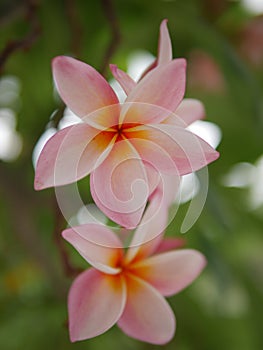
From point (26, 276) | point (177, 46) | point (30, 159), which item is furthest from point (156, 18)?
point (26, 276)

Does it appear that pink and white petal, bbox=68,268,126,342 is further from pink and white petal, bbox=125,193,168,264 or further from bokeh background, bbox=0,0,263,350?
bokeh background, bbox=0,0,263,350

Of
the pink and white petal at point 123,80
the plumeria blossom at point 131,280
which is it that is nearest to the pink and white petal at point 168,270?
the plumeria blossom at point 131,280

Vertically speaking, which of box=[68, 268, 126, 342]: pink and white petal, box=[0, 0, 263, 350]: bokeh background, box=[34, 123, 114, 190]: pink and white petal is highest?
box=[34, 123, 114, 190]: pink and white petal

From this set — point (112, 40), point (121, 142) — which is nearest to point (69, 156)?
point (121, 142)

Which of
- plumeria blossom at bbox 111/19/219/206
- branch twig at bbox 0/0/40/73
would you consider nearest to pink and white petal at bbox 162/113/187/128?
plumeria blossom at bbox 111/19/219/206

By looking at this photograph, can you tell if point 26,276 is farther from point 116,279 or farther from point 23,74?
point 116,279

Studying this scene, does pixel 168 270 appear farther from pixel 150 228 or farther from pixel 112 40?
pixel 112 40

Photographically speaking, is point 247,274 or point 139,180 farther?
point 247,274

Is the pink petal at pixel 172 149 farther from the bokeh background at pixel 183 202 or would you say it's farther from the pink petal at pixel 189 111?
the bokeh background at pixel 183 202
